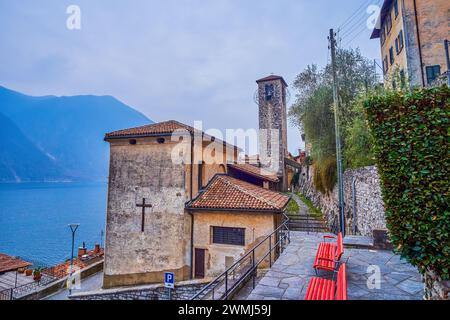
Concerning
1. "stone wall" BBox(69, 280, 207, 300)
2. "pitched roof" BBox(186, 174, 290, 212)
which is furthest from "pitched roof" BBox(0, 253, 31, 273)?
"pitched roof" BBox(186, 174, 290, 212)

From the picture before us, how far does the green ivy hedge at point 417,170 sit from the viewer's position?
3260mm

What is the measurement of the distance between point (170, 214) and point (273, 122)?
20844mm

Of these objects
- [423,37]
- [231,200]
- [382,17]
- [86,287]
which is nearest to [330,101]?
[423,37]

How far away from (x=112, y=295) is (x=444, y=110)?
13.3 meters

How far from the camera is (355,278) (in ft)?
16.6

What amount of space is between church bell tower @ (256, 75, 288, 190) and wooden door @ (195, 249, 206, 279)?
1904cm

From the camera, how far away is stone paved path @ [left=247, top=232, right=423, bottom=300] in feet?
14.1

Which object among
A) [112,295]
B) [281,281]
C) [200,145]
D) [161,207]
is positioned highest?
[200,145]

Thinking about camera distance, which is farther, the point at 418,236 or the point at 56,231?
the point at 56,231

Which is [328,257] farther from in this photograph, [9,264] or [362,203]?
[9,264]

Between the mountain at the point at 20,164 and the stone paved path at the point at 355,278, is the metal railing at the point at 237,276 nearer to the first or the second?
the stone paved path at the point at 355,278
